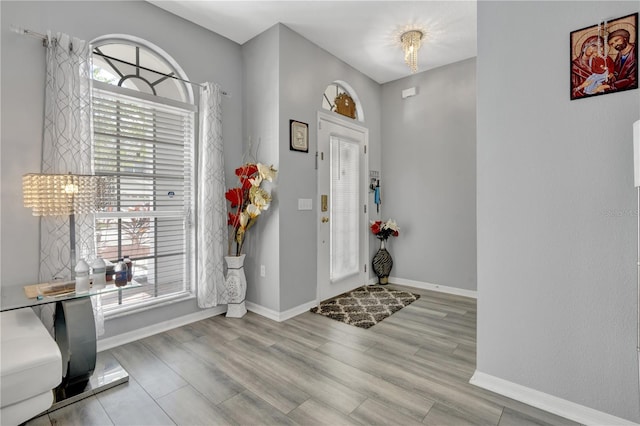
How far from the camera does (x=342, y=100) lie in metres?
4.02

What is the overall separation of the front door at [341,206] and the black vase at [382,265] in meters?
0.19

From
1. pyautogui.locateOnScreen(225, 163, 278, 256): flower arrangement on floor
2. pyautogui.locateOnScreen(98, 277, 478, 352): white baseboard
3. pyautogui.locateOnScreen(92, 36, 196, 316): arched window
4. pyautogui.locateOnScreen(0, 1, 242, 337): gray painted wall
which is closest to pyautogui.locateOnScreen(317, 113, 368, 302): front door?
pyautogui.locateOnScreen(98, 277, 478, 352): white baseboard

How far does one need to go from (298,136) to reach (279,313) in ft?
5.94

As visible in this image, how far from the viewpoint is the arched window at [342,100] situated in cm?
384

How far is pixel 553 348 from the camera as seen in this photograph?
174cm

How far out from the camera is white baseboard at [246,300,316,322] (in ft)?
10.1

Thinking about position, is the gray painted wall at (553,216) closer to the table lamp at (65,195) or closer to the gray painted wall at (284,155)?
the gray painted wall at (284,155)

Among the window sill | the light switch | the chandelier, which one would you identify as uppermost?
the chandelier

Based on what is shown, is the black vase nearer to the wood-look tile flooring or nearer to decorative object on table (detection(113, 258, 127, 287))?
the wood-look tile flooring

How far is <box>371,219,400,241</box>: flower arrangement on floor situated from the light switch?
126 centimetres

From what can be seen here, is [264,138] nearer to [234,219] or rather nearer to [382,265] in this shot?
[234,219]

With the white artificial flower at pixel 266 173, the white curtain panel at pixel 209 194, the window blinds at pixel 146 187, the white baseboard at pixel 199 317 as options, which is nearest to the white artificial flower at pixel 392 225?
the white baseboard at pixel 199 317

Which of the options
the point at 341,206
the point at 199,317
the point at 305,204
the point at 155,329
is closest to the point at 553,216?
the point at 305,204

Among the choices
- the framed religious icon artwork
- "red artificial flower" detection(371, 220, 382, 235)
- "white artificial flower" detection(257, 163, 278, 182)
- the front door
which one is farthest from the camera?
"red artificial flower" detection(371, 220, 382, 235)
